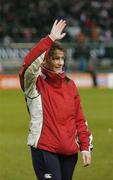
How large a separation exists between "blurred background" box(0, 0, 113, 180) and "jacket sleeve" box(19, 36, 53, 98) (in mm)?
4226

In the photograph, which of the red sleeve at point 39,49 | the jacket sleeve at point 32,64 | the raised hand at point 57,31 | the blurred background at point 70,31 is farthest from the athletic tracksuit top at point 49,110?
the blurred background at point 70,31

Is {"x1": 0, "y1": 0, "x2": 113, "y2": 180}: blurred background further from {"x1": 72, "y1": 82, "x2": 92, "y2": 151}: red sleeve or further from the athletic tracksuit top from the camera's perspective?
the athletic tracksuit top

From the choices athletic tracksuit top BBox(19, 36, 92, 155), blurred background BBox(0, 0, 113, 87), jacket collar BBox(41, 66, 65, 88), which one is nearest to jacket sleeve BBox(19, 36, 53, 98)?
athletic tracksuit top BBox(19, 36, 92, 155)

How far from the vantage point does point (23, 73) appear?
6.29 meters

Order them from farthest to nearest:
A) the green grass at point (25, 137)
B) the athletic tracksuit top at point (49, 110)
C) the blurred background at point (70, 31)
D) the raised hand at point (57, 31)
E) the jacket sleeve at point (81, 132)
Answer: the blurred background at point (70, 31) → the green grass at point (25, 137) → the jacket sleeve at point (81, 132) → the athletic tracksuit top at point (49, 110) → the raised hand at point (57, 31)

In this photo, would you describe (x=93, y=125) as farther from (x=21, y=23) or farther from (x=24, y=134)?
(x=21, y=23)

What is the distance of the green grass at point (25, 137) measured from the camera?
10.9 m

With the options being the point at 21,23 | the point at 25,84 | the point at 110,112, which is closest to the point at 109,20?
the point at 21,23

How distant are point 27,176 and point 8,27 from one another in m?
25.7

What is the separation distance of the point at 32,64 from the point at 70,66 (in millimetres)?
25322

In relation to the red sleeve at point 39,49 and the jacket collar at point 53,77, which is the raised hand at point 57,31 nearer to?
the red sleeve at point 39,49

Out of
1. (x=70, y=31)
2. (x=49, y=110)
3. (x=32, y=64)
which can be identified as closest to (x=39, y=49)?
(x=32, y=64)

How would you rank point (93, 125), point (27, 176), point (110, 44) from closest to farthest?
point (27, 176) < point (93, 125) < point (110, 44)

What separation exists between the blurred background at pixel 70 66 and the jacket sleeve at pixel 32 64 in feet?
13.9
